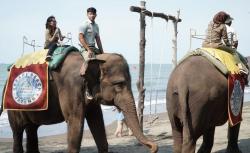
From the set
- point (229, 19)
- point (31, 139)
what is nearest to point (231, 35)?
point (229, 19)

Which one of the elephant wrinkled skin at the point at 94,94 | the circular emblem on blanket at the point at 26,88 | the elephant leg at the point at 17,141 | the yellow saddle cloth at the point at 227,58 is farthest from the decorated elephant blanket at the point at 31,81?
the yellow saddle cloth at the point at 227,58

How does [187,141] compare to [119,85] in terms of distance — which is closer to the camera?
[187,141]

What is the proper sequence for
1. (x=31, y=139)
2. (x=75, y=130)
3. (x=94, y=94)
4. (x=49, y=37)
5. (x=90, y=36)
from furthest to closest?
(x=31, y=139)
(x=49, y=37)
(x=90, y=36)
(x=75, y=130)
(x=94, y=94)

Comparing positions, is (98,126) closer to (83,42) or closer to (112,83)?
(112,83)

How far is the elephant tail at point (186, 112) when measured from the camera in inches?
273

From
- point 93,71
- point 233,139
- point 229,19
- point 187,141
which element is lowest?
point 233,139

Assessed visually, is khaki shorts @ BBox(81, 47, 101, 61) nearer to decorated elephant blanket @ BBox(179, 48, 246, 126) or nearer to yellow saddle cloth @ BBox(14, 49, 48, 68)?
yellow saddle cloth @ BBox(14, 49, 48, 68)

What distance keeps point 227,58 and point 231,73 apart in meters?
0.44

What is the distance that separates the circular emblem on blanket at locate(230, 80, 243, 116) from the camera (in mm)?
7496

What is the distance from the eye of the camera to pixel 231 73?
7.49 metres

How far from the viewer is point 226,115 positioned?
24.9 ft

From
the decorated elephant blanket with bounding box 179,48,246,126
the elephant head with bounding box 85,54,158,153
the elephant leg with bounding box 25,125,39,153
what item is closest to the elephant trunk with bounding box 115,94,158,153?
the elephant head with bounding box 85,54,158,153

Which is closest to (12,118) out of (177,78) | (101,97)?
(101,97)

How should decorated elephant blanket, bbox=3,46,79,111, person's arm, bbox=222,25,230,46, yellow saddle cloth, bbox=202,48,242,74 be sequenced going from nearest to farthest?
yellow saddle cloth, bbox=202,48,242,74, decorated elephant blanket, bbox=3,46,79,111, person's arm, bbox=222,25,230,46
